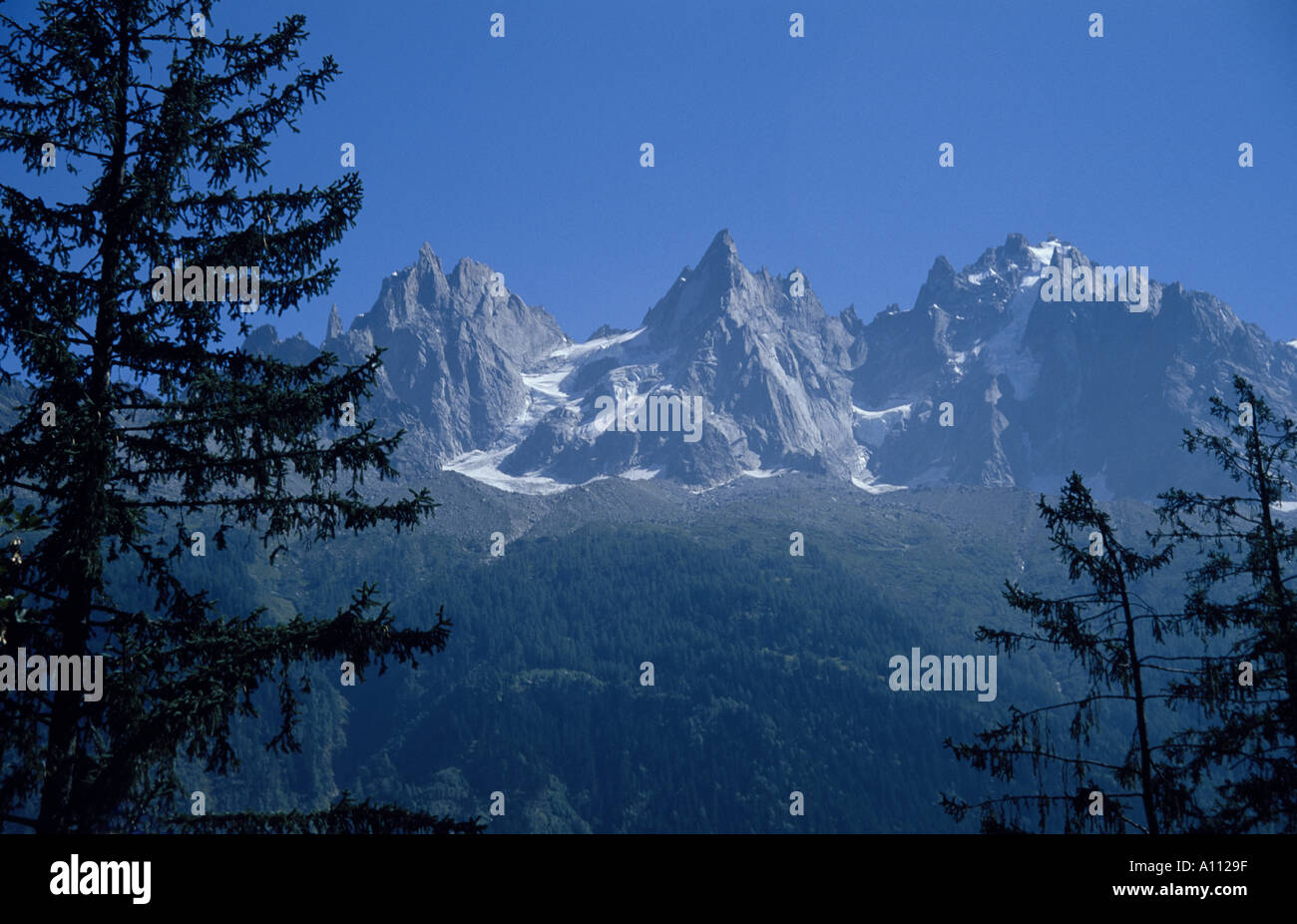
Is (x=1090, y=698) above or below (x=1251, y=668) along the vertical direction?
below

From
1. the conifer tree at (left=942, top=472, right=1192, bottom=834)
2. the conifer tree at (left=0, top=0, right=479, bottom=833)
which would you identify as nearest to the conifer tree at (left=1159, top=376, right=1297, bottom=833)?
the conifer tree at (left=942, top=472, right=1192, bottom=834)

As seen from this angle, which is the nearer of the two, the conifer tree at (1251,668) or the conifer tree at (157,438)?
the conifer tree at (157,438)

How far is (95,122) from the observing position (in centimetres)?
1128

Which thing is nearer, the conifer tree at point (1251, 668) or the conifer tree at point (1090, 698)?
the conifer tree at point (1090, 698)

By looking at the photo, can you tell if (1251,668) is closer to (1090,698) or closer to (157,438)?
(1090,698)

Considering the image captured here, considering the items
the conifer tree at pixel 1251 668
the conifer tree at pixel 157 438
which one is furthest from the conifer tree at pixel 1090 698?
the conifer tree at pixel 157 438

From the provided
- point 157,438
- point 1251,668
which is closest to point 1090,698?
point 1251,668

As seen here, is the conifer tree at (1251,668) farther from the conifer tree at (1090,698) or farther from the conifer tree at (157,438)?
the conifer tree at (157,438)

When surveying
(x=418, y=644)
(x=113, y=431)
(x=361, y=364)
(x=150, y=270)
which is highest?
(x=150, y=270)

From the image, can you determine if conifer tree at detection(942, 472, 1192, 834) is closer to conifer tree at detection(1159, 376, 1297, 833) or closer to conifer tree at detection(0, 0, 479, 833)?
conifer tree at detection(1159, 376, 1297, 833)

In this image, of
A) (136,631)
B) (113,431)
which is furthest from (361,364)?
(136,631)

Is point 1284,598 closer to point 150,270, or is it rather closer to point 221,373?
point 221,373

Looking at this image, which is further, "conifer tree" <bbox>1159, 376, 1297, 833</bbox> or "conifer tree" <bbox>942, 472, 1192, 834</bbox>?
"conifer tree" <bbox>1159, 376, 1297, 833</bbox>
